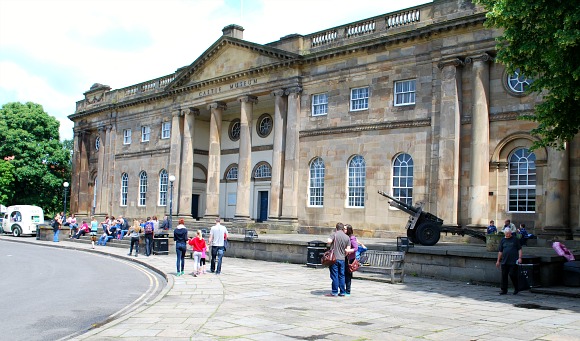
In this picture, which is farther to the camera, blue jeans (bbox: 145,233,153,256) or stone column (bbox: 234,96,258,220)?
stone column (bbox: 234,96,258,220)

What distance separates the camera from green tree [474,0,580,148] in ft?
45.5

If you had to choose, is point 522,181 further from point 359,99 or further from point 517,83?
point 359,99

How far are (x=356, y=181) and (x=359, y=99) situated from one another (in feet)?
14.0

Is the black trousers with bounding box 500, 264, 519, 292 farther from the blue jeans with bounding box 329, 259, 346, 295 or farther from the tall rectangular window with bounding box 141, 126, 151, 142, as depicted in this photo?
the tall rectangular window with bounding box 141, 126, 151, 142

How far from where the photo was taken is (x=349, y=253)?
44.7 feet

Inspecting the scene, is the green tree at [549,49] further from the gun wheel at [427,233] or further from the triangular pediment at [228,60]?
the triangular pediment at [228,60]

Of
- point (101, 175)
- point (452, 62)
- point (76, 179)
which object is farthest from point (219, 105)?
point (76, 179)

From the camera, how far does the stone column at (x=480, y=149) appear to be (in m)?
24.8

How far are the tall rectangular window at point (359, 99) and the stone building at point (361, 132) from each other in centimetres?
9

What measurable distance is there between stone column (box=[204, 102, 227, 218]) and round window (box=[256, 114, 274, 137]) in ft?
8.24

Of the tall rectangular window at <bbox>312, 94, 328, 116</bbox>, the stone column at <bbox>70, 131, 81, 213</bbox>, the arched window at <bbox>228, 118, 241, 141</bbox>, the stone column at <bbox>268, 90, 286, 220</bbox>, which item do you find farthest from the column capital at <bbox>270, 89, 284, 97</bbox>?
the stone column at <bbox>70, 131, 81, 213</bbox>

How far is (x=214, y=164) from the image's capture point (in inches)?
1486

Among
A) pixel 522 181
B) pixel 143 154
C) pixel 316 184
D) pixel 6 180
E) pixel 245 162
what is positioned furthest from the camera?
pixel 6 180

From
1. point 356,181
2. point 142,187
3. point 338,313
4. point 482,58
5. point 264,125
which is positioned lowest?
point 338,313
